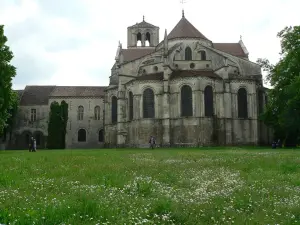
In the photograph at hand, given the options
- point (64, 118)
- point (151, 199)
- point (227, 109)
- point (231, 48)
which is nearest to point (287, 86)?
point (227, 109)

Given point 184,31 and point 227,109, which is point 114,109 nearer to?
point 184,31

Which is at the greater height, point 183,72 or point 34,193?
point 183,72

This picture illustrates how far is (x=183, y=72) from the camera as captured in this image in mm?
43969

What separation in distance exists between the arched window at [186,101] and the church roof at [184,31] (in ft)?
35.0

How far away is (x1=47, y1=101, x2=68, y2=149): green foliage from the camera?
176 feet

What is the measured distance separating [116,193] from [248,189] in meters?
3.55

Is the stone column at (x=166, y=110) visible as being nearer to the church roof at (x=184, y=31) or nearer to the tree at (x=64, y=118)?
the church roof at (x=184, y=31)

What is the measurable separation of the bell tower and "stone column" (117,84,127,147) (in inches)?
674

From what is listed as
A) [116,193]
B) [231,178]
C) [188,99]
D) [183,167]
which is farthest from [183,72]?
[116,193]

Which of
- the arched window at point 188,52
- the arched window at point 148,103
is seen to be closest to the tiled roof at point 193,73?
the arched window at point 148,103

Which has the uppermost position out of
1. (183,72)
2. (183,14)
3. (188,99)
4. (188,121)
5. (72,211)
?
(183,14)

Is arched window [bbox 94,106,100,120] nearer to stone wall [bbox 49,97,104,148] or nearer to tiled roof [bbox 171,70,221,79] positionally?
stone wall [bbox 49,97,104,148]

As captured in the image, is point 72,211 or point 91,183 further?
point 91,183

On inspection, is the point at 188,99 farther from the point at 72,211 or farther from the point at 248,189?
the point at 72,211
